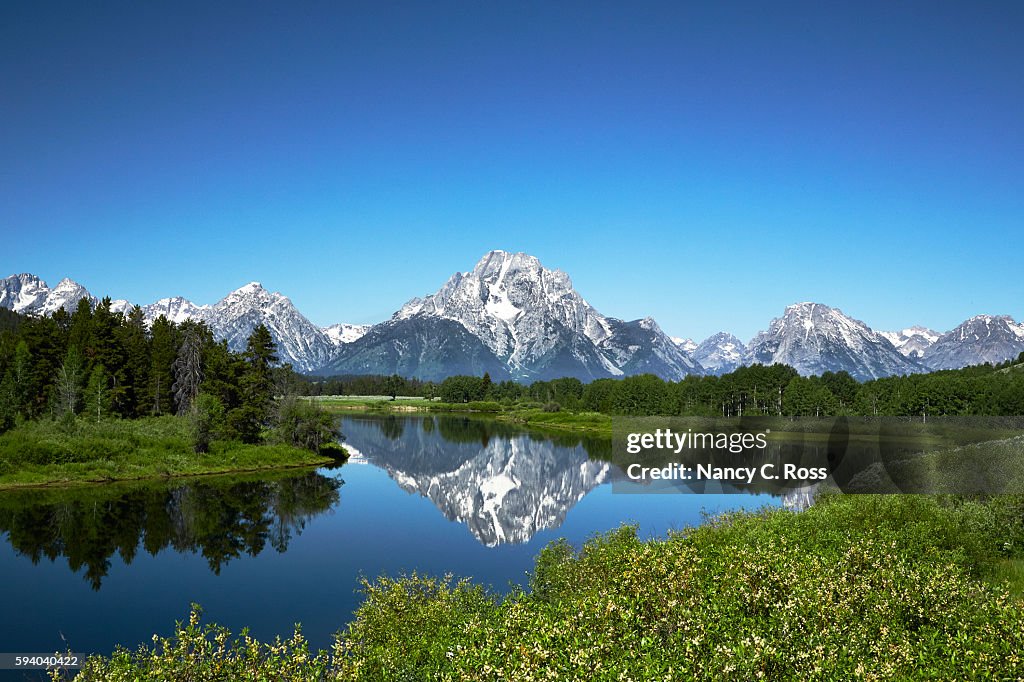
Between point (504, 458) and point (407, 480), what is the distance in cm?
2573

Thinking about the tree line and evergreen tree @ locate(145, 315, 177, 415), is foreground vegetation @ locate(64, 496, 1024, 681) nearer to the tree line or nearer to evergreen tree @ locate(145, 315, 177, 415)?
evergreen tree @ locate(145, 315, 177, 415)

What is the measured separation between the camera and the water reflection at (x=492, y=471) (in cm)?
6456

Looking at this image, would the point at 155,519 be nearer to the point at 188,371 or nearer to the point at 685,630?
the point at 188,371

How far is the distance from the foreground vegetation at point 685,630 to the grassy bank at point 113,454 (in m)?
60.2

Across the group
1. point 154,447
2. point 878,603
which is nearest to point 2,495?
point 154,447

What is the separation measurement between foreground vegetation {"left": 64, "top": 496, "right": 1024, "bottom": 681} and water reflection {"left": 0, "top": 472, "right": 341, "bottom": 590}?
2958 cm

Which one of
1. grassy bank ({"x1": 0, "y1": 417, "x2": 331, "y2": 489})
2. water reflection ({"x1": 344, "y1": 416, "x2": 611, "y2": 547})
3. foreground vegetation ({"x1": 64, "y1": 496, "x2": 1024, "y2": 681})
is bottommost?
water reflection ({"x1": 344, "y1": 416, "x2": 611, "y2": 547})

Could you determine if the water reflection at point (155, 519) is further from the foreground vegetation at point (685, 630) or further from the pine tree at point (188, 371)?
the pine tree at point (188, 371)

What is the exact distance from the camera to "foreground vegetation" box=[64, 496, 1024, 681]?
517 inches

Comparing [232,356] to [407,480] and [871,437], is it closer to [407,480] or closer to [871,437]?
[407,480]

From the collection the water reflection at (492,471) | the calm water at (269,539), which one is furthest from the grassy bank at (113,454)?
the water reflection at (492,471)

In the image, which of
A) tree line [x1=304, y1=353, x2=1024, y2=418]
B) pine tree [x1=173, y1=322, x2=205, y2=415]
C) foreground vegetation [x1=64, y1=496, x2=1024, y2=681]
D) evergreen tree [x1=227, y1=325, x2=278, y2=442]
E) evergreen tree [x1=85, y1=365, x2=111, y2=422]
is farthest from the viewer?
tree line [x1=304, y1=353, x2=1024, y2=418]

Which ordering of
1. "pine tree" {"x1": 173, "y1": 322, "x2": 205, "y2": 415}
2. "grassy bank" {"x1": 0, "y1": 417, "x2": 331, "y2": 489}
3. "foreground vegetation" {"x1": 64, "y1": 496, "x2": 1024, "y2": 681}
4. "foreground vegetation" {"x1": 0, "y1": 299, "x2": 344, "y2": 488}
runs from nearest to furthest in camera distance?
"foreground vegetation" {"x1": 64, "y1": 496, "x2": 1024, "y2": 681} < "grassy bank" {"x1": 0, "y1": 417, "x2": 331, "y2": 489} < "foreground vegetation" {"x1": 0, "y1": 299, "x2": 344, "y2": 488} < "pine tree" {"x1": 173, "y1": 322, "x2": 205, "y2": 415}

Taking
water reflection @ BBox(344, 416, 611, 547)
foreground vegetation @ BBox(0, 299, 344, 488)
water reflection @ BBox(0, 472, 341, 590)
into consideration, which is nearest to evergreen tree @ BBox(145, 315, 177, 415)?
foreground vegetation @ BBox(0, 299, 344, 488)
